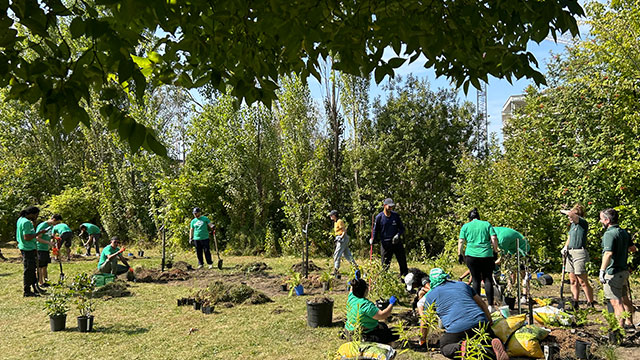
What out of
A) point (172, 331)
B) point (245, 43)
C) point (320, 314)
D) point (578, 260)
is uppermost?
point (245, 43)

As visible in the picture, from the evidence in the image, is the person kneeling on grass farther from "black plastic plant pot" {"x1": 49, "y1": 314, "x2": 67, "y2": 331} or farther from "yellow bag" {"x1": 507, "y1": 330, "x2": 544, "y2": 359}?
"yellow bag" {"x1": 507, "y1": 330, "x2": 544, "y2": 359}

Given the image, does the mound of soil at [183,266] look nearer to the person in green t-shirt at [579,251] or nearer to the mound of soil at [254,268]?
the mound of soil at [254,268]

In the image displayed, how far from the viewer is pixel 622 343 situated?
5.27 metres

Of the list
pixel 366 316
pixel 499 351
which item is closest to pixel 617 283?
pixel 499 351

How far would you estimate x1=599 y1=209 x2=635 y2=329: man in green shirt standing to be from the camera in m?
5.91

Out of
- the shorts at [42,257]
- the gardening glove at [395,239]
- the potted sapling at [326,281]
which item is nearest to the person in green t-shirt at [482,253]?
the gardening glove at [395,239]

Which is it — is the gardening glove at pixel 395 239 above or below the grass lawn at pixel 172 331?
above

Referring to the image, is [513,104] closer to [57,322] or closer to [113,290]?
[113,290]

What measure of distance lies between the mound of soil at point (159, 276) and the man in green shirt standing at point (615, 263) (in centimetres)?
882

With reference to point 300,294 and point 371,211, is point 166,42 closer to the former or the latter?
point 300,294

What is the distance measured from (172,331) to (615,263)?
6.22 m

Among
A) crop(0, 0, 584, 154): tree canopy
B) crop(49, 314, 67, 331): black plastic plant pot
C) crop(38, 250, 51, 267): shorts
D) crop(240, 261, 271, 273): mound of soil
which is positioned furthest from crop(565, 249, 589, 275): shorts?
crop(38, 250, 51, 267): shorts

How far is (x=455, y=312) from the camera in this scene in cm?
499

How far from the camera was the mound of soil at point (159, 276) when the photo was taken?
10.9 meters
